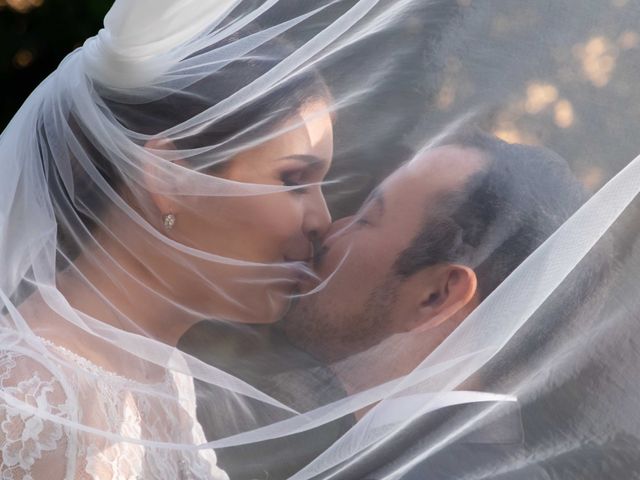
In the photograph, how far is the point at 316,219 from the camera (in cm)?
219

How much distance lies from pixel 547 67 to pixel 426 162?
1.03 feet

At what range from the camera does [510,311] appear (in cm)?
190

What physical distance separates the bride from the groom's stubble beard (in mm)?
62

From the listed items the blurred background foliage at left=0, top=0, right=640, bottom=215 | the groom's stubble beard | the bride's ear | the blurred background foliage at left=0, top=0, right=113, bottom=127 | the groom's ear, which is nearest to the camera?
the blurred background foliage at left=0, top=0, right=640, bottom=215

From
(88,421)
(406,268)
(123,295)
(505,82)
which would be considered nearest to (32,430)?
(88,421)

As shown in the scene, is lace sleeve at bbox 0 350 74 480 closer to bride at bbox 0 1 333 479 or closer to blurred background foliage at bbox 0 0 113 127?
bride at bbox 0 1 333 479

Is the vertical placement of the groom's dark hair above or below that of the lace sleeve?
below

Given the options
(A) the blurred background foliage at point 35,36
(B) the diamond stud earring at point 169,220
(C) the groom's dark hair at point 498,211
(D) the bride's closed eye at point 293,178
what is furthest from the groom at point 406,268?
(A) the blurred background foliage at point 35,36

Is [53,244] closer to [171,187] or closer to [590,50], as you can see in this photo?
[171,187]

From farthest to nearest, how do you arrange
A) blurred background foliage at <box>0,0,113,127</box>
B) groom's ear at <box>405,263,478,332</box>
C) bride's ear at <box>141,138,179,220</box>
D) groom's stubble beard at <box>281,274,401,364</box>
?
blurred background foliage at <box>0,0,113,127</box> → bride's ear at <box>141,138,179,220</box> → groom's stubble beard at <box>281,274,401,364</box> → groom's ear at <box>405,263,478,332</box>

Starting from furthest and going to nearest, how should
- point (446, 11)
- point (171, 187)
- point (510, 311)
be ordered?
Result: point (171, 187)
point (446, 11)
point (510, 311)

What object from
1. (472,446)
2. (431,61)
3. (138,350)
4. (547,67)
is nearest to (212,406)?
(138,350)

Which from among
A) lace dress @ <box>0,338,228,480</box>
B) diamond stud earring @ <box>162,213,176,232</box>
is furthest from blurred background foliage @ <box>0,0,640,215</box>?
lace dress @ <box>0,338,228,480</box>

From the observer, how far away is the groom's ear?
6.59ft
